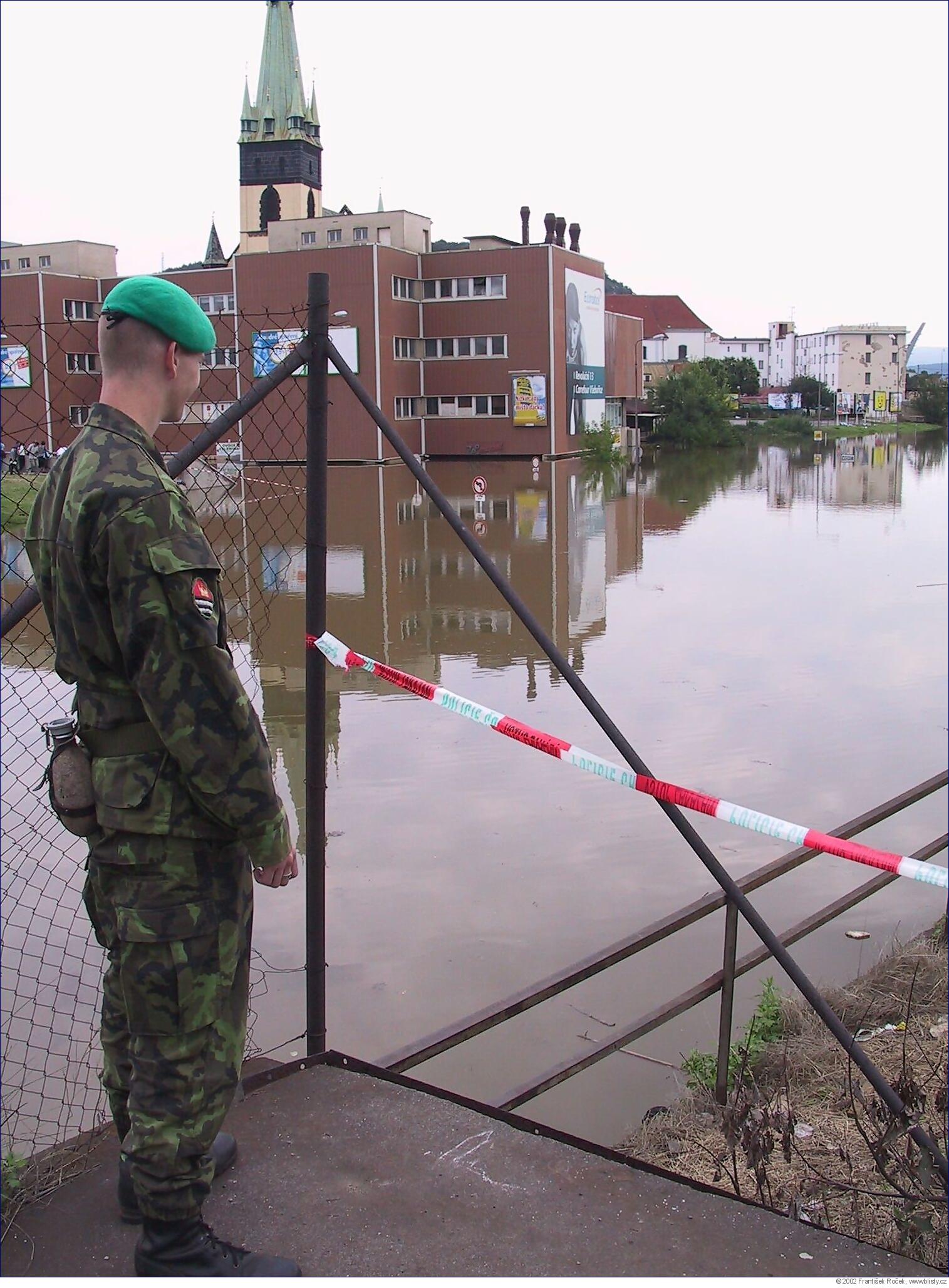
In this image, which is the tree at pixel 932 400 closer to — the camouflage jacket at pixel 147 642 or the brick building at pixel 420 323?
the brick building at pixel 420 323

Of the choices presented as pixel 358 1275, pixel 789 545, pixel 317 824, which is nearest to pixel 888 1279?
pixel 358 1275

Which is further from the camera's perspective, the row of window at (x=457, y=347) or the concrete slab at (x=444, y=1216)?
the row of window at (x=457, y=347)

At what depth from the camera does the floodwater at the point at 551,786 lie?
17.3 ft

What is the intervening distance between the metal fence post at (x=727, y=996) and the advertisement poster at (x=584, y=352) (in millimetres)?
51138

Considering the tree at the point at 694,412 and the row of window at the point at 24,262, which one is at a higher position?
the row of window at the point at 24,262

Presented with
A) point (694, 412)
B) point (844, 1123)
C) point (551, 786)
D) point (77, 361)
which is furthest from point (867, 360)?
point (844, 1123)

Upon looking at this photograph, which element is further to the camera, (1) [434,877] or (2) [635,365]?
(2) [635,365]

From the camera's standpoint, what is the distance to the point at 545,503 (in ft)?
110

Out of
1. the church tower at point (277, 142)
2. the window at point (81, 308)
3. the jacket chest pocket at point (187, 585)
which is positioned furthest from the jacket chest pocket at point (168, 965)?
the church tower at point (277, 142)

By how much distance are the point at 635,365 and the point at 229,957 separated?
75089 mm

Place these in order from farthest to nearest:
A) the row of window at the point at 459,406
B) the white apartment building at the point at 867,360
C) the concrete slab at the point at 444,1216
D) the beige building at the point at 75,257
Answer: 1. the white apartment building at the point at 867,360
2. the beige building at the point at 75,257
3. the row of window at the point at 459,406
4. the concrete slab at the point at 444,1216

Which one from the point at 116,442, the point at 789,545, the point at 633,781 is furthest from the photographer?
the point at 789,545

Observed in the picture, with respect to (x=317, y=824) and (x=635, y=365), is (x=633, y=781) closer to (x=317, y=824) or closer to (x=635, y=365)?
(x=317, y=824)

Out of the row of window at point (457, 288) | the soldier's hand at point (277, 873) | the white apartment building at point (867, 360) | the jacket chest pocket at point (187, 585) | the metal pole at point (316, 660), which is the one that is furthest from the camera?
the white apartment building at point (867, 360)
